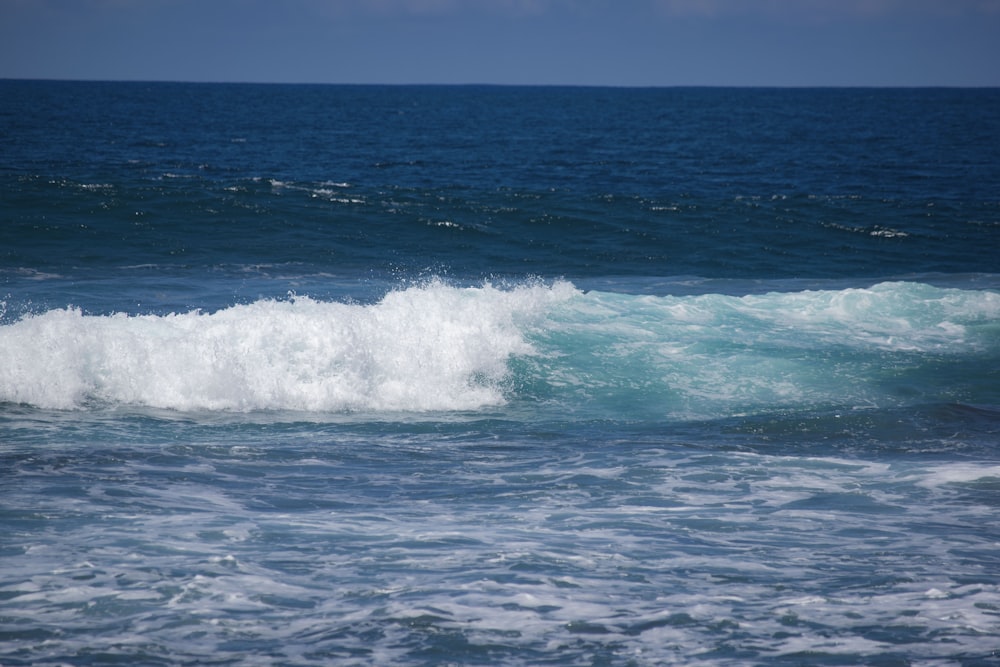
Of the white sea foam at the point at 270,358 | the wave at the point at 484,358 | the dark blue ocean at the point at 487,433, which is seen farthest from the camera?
the wave at the point at 484,358

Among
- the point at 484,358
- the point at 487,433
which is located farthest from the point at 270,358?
the point at 487,433

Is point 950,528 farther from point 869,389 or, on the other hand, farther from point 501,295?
point 501,295

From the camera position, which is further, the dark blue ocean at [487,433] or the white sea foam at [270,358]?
the white sea foam at [270,358]

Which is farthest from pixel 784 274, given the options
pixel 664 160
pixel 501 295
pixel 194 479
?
pixel 664 160

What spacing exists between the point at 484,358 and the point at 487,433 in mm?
2551

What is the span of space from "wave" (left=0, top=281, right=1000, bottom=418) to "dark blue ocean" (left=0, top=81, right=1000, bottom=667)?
0.18ft

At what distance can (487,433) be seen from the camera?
9594 mm

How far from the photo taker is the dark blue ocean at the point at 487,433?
530cm

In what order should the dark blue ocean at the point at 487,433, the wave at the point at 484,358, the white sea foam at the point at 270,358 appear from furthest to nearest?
the wave at the point at 484,358, the white sea foam at the point at 270,358, the dark blue ocean at the point at 487,433

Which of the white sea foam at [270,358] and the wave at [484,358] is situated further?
the wave at [484,358]

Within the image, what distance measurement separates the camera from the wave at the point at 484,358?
35.4 feet

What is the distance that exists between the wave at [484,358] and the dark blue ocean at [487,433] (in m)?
0.05

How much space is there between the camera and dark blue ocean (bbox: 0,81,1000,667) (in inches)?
209

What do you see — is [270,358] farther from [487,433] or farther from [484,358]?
[487,433]
